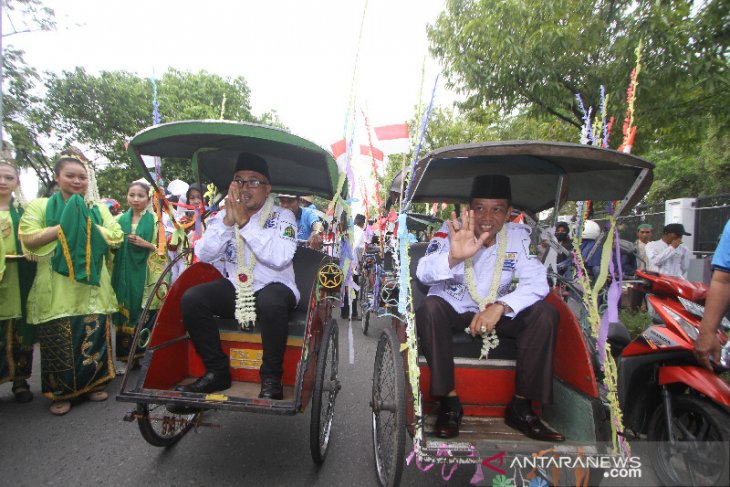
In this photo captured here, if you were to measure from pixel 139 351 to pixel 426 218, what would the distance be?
4326mm

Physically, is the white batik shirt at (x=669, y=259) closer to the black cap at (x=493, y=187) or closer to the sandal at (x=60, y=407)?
the black cap at (x=493, y=187)

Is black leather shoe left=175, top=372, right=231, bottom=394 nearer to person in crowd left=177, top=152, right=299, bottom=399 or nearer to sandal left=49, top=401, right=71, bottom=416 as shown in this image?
person in crowd left=177, top=152, right=299, bottom=399

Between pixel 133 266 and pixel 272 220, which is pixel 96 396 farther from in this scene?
pixel 272 220

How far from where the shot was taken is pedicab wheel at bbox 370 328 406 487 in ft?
6.89

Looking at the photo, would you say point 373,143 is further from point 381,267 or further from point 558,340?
point 381,267

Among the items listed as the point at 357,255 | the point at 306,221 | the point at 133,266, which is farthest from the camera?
the point at 357,255

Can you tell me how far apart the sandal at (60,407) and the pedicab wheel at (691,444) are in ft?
13.3

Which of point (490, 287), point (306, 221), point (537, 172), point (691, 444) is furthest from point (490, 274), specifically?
point (306, 221)

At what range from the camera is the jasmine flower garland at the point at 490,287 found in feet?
8.75

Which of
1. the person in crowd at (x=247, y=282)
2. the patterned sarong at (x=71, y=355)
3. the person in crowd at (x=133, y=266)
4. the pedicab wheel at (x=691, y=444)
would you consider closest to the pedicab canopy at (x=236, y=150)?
the person in crowd at (x=247, y=282)

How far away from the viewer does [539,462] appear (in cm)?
207

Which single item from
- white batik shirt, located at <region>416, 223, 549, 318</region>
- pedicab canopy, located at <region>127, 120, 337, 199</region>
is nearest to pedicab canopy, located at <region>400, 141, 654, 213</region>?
white batik shirt, located at <region>416, 223, 549, 318</region>

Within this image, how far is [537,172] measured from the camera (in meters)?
3.17

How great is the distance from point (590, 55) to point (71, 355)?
712 centimetres
